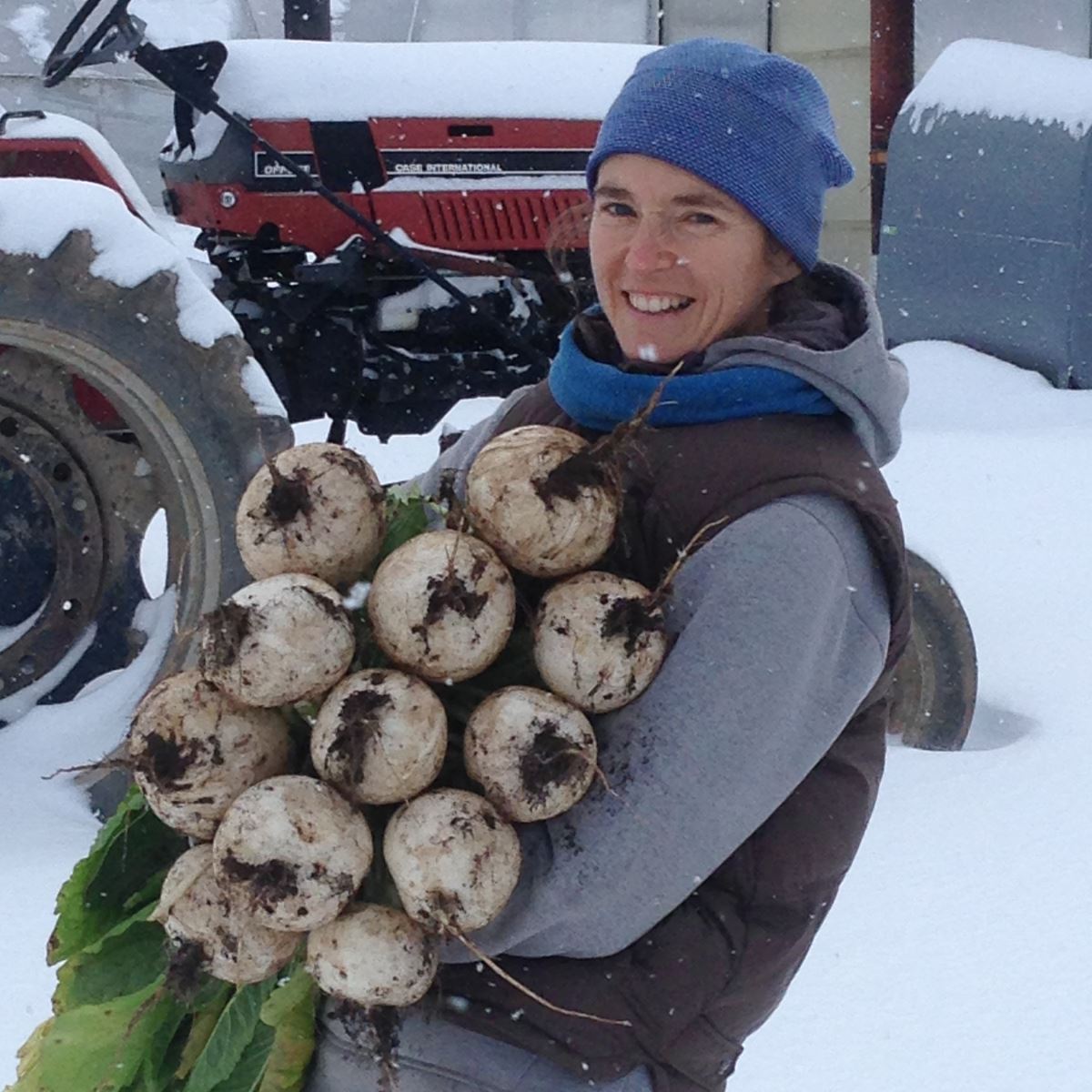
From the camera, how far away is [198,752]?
1.14m

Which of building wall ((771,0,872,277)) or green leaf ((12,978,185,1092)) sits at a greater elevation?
green leaf ((12,978,185,1092))

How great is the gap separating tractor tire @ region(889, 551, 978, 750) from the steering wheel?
212 cm

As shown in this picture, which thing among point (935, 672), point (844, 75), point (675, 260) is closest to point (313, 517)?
point (675, 260)

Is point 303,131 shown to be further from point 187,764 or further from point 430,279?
point 187,764

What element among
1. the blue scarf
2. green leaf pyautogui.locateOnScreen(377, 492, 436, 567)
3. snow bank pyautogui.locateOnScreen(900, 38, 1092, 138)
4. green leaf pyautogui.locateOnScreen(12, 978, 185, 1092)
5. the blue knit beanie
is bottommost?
snow bank pyautogui.locateOnScreen(900, 38, 1092, 138)

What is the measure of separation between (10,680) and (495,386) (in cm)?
155

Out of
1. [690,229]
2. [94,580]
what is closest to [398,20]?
[94,580]

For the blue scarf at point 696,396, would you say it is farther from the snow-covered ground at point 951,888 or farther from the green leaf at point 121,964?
the snow-covered ground at point 951,888

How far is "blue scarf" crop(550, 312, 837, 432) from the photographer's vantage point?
4.12 ft

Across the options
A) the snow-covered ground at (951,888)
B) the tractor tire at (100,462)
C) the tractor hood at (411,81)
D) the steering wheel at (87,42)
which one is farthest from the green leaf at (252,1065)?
the tractor hood at (411,81)

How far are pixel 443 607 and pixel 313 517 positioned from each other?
0.15 metres

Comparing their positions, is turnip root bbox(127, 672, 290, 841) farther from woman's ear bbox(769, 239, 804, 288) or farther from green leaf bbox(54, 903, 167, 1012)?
woman's ear bbox(769, 239, 804, 288)

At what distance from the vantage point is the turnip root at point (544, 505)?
1168mm

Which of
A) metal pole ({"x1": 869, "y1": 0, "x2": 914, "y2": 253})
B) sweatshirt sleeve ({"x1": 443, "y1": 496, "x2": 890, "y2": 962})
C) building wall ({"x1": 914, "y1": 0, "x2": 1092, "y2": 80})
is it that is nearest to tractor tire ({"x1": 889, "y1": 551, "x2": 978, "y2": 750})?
sweatshirt sleeve ({"x1": 443, "y1": 496, "x2": 890, "y2": 962})
